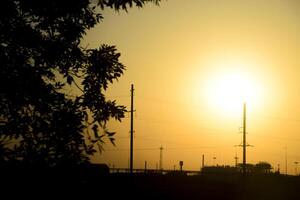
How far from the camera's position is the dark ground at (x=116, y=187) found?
7.85m

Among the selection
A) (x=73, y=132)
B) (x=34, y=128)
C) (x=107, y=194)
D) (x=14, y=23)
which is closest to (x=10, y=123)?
(x=34, y=128)

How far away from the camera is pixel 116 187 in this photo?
42906 millimetres

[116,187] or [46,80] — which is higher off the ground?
[46,80]

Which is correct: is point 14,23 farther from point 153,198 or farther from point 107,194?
point 153,198

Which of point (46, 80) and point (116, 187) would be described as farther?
point (116, 187)

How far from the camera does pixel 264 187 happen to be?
2854 inches

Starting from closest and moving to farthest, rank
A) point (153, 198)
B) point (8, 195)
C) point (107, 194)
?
1. point (8, 195)
2. point (107, 194)
3. point (153, 198)

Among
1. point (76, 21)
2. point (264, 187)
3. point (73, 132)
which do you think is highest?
point (76, 21)

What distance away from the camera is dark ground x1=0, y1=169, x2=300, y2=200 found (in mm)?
7852

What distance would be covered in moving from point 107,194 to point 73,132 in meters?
29.5

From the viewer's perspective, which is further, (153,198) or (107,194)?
(153,198)

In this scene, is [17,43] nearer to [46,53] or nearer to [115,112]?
[46,53]

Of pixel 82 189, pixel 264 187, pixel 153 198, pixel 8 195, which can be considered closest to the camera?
pixel 8 195

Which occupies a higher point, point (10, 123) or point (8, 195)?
point (10, 123)
